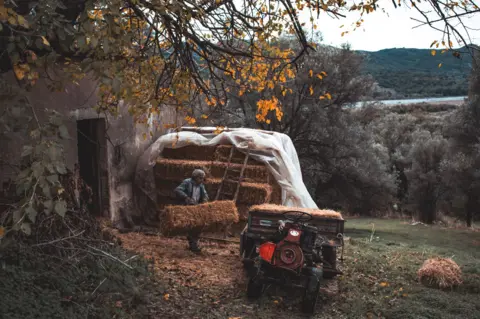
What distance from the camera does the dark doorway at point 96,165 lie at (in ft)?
34.8

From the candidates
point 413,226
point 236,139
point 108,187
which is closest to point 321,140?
point 413,226

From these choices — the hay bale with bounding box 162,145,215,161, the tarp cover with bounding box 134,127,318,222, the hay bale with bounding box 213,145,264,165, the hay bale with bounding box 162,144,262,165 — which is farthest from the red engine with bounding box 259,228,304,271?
the hay bale with bounding box 162,145,215,161

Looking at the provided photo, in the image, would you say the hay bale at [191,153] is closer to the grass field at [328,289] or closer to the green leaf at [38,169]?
the grass field at [328,289]

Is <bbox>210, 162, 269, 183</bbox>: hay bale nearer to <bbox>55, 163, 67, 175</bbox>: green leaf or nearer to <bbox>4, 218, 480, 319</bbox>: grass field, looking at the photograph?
<bbox>4, 218, 480, 319</bbox>: grass field

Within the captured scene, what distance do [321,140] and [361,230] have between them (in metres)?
5.53

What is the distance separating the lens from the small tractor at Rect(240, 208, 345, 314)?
629 centimetres

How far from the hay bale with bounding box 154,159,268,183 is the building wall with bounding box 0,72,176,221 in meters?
0.80

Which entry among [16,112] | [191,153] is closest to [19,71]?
[16,112]

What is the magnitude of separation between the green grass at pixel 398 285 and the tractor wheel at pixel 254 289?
3.65 ft

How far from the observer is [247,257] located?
765cm

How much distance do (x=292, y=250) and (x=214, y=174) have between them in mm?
5590

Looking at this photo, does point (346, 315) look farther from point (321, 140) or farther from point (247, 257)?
point (321, 140)

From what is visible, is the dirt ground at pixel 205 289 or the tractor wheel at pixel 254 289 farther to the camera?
the tractor wheel at pixel 254 289

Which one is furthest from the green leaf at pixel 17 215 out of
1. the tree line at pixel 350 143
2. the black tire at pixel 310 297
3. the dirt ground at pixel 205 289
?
the tree line at pixel 350 143
